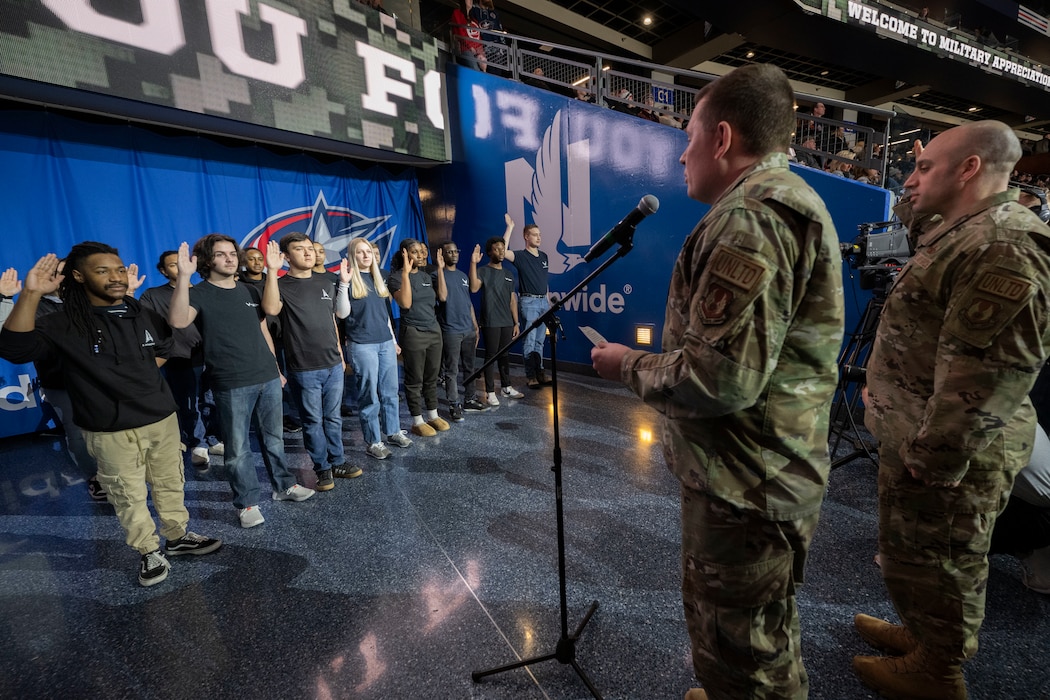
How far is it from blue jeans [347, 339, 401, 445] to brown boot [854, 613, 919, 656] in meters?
3.22

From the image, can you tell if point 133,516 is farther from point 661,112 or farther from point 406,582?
point 661,112

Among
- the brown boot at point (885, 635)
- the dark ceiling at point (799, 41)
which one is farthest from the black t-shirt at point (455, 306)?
the dark ceiling at point (799, 41)

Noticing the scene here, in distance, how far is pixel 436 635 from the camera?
1845mm

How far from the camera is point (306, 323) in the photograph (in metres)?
3.02

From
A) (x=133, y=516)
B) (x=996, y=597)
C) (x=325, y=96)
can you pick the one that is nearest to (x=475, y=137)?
(x=325, y=96)

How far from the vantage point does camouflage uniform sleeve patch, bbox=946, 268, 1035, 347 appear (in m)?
1.13

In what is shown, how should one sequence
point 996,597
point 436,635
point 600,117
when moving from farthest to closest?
point 600,117
point 996,597
point 436,635

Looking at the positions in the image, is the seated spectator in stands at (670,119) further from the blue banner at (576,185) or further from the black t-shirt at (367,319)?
the black t-shirt at (367,319)

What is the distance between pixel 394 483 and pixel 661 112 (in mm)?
5537

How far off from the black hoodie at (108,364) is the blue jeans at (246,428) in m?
Result: 0.35

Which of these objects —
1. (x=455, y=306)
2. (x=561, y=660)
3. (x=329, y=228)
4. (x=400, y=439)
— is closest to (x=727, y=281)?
(x=561, y=660)

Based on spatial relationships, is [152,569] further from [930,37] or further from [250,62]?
[930,37]

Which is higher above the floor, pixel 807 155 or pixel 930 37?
pixel 930 37

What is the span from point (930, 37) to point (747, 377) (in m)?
12.4
